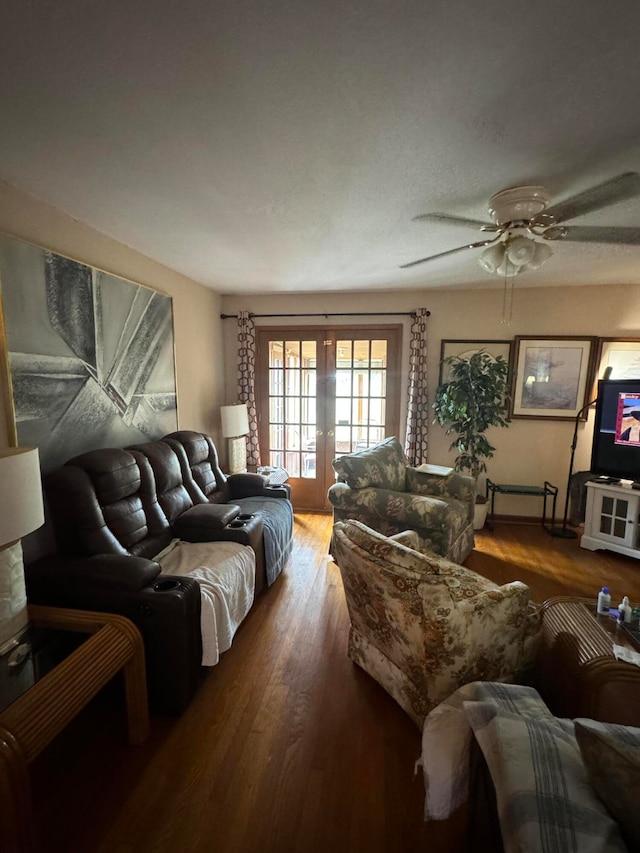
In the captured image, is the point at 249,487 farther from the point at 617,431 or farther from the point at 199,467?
the point at 617,431

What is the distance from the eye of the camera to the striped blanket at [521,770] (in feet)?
2.31

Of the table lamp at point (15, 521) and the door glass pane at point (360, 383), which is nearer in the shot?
the table lamp at point (15, 521)

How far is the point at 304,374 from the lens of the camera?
428 centimetres

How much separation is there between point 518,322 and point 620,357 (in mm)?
1032

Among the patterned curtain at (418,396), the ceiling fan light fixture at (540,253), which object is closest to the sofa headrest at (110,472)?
the ceiling fan light fixture at (540,253)

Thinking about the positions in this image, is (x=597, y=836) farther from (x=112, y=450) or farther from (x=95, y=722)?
(x=112, y=450)

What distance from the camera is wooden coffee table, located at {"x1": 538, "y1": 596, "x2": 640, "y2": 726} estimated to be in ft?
4.26

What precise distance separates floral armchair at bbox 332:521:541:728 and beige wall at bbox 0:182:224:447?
1.89 metres

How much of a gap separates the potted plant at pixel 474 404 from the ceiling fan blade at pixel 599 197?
1779mm

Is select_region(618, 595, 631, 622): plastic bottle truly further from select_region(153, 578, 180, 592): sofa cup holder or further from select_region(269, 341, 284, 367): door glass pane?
select_region(269, 341, 284, 367): door glass pane

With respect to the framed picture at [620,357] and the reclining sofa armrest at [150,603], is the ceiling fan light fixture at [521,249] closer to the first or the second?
the reclining sofa armrest at [150,603]

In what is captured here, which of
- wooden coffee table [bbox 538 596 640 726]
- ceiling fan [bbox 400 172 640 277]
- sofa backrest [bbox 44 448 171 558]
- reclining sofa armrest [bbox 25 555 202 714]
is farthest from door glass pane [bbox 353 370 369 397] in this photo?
reclining sofa armrest [bbox 25 555 202 714]

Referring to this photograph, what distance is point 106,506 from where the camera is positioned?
2062 mm

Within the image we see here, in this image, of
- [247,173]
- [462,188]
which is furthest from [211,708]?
[462,188]
